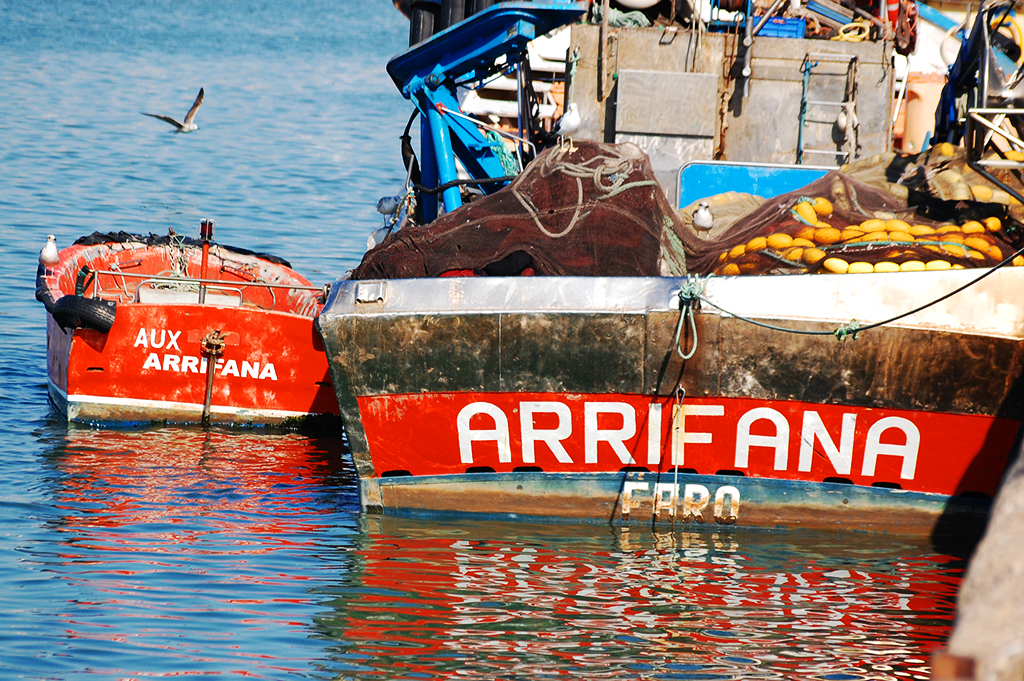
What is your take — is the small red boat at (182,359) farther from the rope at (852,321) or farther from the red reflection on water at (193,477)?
the rope at (852,321)

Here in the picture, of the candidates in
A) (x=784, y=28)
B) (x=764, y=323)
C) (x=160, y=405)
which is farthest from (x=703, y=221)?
(x=160, y=405)

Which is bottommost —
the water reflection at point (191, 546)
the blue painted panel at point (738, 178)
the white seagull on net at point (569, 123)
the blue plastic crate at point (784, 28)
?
the water reflection at point (191, 546)

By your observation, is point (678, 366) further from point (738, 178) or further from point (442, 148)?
point (442, 148)

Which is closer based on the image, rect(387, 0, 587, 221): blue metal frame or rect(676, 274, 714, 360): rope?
rect(676, 274, 714, 360): rope

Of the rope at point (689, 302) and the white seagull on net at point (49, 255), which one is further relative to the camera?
the white seagull on net at point (49, 255)

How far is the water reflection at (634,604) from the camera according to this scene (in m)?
5.86

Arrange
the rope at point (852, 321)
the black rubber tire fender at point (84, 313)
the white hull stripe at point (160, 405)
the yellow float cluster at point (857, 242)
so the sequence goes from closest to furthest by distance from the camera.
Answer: the rope at point (852, 321), the yellow float cluster at point (857, 242), the black rubber tire fender at point (84, 313), the white hull stripe at point (160, 405)

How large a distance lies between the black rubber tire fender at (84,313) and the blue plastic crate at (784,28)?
6.87m

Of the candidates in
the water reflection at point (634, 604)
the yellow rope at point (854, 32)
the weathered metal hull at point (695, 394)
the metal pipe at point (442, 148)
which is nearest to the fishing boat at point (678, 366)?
the weathered metal hull at point (695, 394)

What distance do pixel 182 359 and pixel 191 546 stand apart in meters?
3.51

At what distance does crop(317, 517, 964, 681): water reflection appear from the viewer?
19.2 feet

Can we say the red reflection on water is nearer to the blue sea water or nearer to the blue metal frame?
the blue sea water

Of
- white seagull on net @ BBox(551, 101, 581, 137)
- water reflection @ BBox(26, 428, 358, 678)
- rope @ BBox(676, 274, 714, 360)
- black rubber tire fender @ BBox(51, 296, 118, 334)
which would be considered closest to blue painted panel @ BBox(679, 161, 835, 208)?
white seagull on net @ BBox(551, 101, 581, 137)

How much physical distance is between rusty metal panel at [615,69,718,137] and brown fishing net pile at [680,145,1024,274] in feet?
9.73
